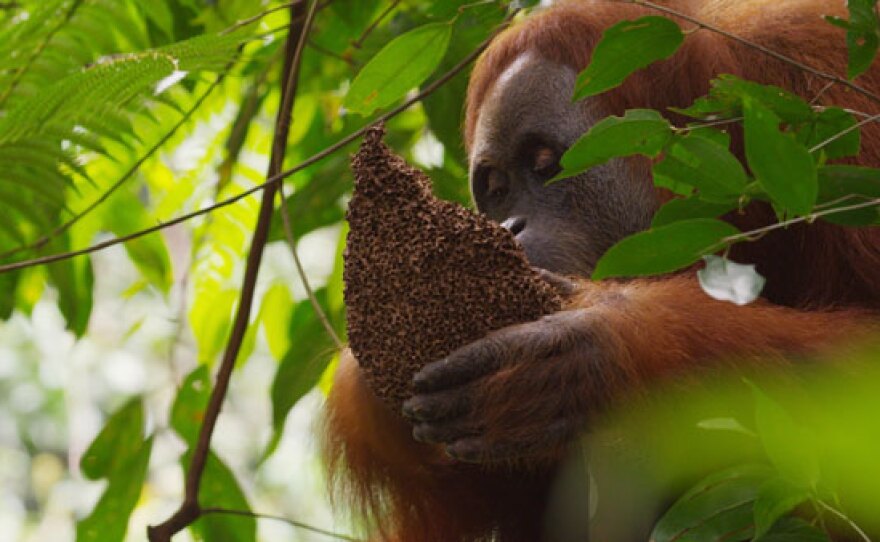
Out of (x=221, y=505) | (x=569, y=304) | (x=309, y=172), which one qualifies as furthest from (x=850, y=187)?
(x=309, y=172)

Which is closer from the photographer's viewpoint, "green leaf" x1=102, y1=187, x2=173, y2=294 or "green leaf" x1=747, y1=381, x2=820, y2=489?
"green leaf" x1=747, y1=381, x2=820, y2=489

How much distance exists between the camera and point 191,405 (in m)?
3.28

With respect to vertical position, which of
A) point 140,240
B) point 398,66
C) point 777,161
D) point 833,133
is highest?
point 398,66

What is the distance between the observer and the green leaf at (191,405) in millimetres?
3262

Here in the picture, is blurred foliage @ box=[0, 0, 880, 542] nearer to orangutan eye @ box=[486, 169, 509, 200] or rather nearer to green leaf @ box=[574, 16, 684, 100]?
green leaf @ box=[574, 16, 684, 100]

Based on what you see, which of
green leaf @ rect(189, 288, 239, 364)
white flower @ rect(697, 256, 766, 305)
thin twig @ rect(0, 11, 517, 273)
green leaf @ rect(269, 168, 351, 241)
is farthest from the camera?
green leaf @ rect(189, 288, 239, 364)

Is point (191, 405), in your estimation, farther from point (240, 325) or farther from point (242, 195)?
point (242, 195)

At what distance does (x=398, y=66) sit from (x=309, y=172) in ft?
5.14

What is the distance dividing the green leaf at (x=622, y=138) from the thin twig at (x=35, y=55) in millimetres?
1446

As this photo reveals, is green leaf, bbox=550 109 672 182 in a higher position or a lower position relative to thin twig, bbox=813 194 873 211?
higher

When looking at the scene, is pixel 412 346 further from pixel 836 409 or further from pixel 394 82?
pixel 836 409

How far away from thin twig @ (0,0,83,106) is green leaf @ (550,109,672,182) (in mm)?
1446

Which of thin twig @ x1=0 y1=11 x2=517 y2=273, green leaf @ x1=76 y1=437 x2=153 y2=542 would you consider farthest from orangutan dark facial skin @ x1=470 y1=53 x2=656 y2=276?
green leaf @ x1=76 y1=437 x2=153 y2=542

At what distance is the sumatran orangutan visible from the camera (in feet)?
→ 6.18
